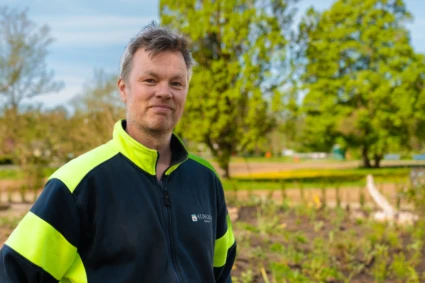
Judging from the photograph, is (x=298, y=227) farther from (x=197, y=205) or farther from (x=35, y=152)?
(x=35, y=152)

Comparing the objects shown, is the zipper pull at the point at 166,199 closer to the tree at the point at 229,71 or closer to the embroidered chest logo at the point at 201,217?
the embroidered chest logo at the point at 201,217

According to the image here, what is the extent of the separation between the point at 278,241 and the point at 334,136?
29.6 metres

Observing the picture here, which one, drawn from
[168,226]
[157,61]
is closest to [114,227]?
[168,226]

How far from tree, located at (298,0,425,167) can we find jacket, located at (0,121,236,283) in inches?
1221

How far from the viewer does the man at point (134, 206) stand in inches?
71.9

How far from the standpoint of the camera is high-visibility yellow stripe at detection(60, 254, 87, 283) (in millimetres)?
1863

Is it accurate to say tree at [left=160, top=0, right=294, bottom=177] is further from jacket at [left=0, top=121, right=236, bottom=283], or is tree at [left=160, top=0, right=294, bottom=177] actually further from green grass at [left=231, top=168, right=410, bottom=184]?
jacket at [left=0, top=121, right=236, bottom=283]

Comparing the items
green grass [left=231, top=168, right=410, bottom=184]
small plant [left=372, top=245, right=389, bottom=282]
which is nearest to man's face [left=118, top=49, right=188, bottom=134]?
small plant [left=372, top=245, right=389, bottom=282]

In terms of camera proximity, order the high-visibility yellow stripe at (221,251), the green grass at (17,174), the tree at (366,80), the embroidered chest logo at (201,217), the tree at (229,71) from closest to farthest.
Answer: the embroidered chest logo at (201,217) < the high-visibility yellow stripe at (221,251) < the green grass at (17,174) < the tree at (229,71) < the tree at (366,80)

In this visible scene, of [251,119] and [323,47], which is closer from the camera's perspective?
[251,119]

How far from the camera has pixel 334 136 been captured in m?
35.8

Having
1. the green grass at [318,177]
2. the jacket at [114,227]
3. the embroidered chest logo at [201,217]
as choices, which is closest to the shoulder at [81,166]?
the jacket at [114,227]

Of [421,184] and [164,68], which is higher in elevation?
[164,68]

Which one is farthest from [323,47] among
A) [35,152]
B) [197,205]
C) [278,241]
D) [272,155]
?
[272,155]
